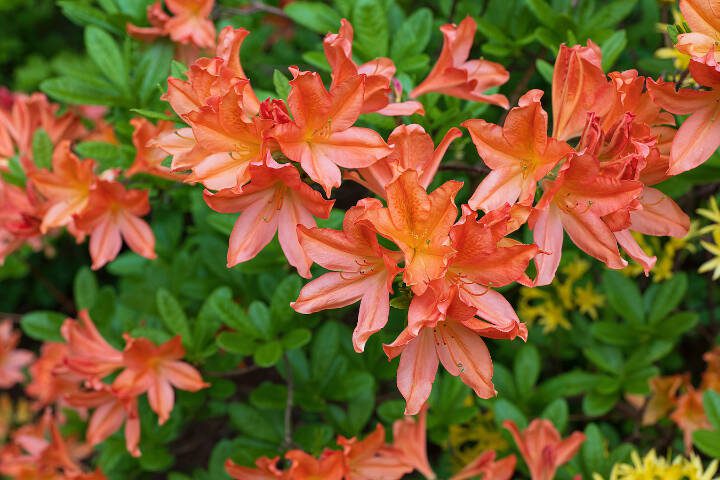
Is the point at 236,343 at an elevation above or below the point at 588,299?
above

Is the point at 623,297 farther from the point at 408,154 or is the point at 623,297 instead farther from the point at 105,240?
the point at 105,240

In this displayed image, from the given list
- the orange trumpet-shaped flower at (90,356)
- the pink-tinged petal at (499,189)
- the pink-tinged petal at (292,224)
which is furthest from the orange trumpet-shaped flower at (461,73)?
the orange trumpet-shaped flower at (90,356)

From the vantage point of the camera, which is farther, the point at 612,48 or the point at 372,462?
the point at 612,48

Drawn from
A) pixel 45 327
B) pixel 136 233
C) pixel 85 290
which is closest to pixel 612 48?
pixel 136 233

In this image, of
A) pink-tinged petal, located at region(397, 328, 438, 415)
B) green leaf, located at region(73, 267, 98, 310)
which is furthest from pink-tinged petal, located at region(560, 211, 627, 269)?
green leaf, located at region(73, 267, 98, 310)

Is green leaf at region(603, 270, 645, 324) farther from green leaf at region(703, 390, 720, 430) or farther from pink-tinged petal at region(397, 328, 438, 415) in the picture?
pink-tinged petal at region(397, 328, 438, 415)

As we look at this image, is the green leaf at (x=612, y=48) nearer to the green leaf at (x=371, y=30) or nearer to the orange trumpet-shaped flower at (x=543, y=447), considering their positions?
the green leaf at (x=371, y=30)
